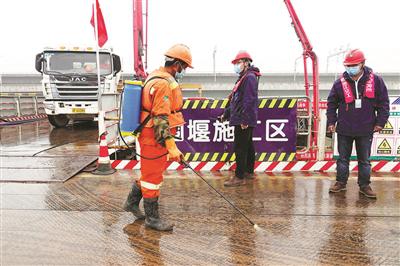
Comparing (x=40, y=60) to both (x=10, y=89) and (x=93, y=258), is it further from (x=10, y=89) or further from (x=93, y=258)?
(x=93, y=258)

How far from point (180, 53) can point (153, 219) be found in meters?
1.76

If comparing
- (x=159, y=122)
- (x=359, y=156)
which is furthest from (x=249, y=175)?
(x=159, y=122)

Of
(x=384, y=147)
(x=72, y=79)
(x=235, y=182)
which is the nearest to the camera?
(x=235, y=182)

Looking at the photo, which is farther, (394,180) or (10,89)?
(10,89)

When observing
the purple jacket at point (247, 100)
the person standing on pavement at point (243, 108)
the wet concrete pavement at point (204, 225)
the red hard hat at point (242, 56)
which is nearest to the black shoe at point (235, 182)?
the person standing on pavement at point (243, 108)

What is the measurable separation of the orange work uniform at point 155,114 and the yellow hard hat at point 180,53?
19 cm

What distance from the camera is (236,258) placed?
9.12ft

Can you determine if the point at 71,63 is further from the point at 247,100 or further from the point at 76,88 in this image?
the point at 247,100

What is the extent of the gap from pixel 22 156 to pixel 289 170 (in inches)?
214

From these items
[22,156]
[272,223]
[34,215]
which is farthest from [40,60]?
[272,223]

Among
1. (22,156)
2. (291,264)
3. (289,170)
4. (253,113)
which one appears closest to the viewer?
(291,264)

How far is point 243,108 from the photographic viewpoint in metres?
4.53

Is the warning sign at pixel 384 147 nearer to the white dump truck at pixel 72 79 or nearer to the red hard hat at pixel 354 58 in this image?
the red hard hat at pixel 354 58

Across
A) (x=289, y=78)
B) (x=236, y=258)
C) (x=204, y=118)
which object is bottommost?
(x=236, y=258)
